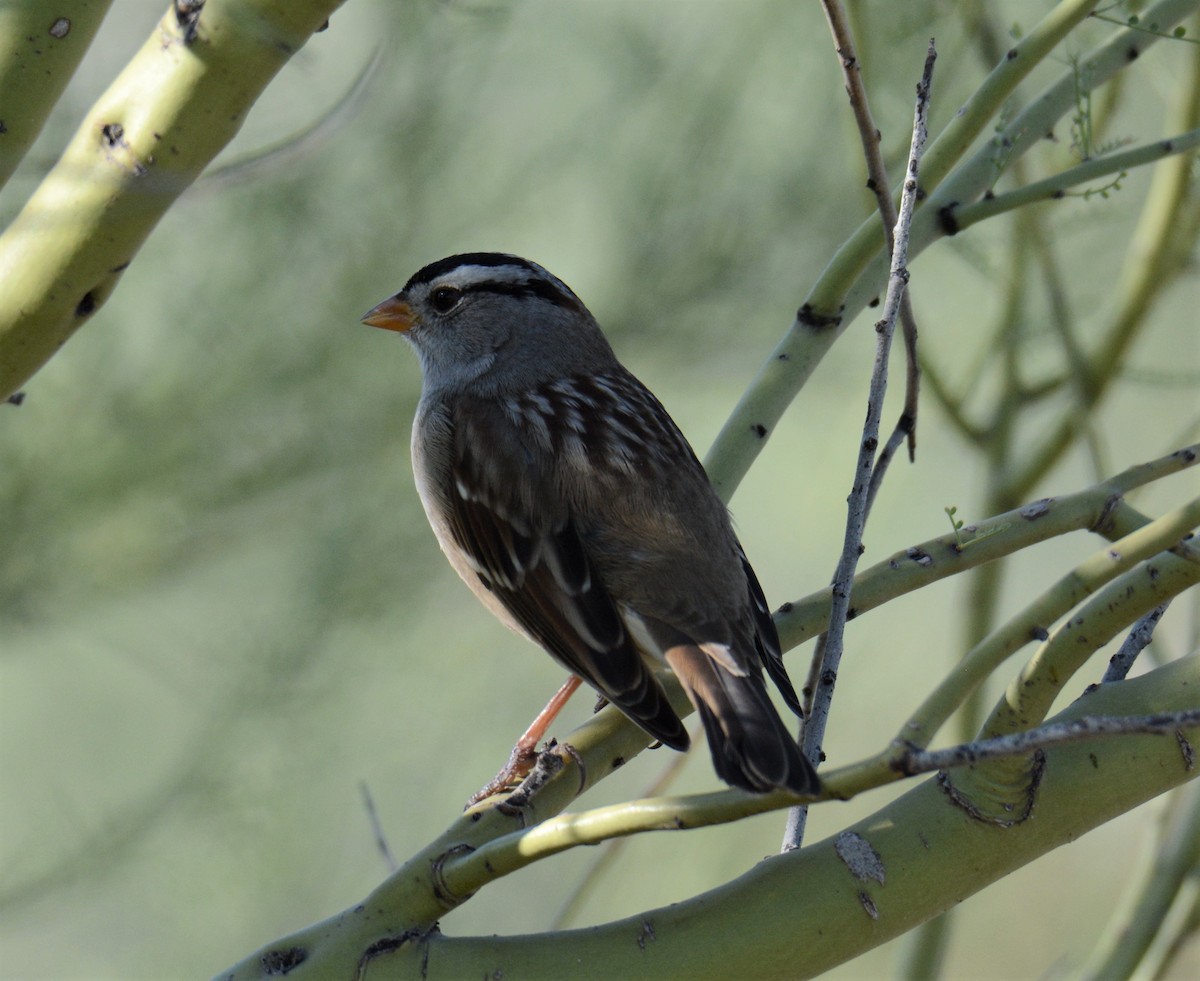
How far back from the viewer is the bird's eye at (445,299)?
3.85 meters

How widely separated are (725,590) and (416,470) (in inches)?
38.3

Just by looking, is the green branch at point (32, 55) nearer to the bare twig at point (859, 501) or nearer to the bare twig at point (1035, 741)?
the bare twig at point (859, 501)

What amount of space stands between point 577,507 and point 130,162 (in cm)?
140

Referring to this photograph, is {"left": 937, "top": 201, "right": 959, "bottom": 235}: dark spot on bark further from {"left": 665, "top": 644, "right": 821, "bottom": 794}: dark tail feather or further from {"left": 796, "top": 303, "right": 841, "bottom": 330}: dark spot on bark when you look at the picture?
{"left": 665, "top": 644, "right": 821, "bottom": 794}: dark tail feather

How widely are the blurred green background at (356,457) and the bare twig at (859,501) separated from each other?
6.34 feet

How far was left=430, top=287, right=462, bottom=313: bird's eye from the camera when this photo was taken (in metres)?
3.85

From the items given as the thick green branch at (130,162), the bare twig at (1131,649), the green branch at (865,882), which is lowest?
the green branch at (865,882)

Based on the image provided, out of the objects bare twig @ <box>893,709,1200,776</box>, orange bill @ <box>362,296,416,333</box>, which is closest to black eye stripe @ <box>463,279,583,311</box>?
orange bill @ <box>362,296,416,333</box>

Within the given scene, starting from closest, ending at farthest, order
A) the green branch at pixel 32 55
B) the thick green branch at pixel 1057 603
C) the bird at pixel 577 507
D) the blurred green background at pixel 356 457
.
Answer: the thick green branch at pixel 1057 603, the green branch at pixel 32 55, the bird at pixel 577 507, the blurred green background at pixel 356 457

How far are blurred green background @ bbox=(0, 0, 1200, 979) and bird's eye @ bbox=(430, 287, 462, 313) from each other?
50 cm

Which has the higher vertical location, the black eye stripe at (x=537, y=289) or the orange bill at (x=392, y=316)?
the orange bill at (x=392, y=316)

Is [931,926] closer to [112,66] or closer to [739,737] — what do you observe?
[739,737]

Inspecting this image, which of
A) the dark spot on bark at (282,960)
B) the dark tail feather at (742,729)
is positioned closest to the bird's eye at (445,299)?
the dark tail feather at (742,729)

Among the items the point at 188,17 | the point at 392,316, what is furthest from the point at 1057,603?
the point at 392,316
